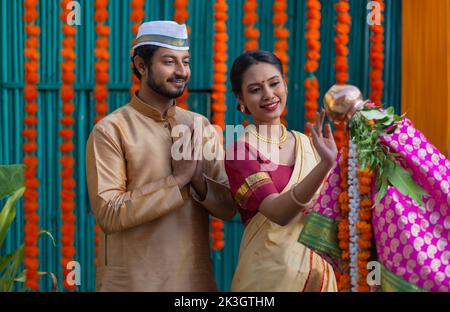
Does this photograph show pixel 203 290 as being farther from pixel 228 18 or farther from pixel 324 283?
pixel 228 18

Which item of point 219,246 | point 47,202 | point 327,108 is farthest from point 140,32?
point 47,202

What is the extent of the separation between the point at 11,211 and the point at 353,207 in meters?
2.22

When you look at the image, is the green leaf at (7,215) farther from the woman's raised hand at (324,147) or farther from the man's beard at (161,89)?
the woman's raised hand at (324,147)

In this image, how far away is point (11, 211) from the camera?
161 inches

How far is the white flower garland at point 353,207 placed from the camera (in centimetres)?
245

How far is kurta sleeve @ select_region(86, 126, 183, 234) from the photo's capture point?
271cm

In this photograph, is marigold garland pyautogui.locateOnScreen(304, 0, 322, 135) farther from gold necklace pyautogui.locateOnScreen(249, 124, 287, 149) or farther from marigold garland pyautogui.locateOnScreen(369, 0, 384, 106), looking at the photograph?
gold necklace pyautogui.locateOnScreen(249, 124, 287, 149)

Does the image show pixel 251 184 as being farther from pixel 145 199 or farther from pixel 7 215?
pixel 7 215

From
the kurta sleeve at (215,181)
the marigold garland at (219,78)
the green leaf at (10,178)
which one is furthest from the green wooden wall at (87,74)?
the kurta sleeve at (215,181)

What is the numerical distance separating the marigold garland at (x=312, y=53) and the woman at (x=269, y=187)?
130 cm

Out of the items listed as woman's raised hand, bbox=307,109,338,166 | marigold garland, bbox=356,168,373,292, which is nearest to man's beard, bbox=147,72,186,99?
woman's raised hand, bbox=307,109,338,166

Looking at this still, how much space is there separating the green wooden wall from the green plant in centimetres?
27

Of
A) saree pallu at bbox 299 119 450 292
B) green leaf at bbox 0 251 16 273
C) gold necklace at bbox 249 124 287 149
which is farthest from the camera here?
green leaf at bbox 0 251 16 273

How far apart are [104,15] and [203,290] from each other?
1.74 metres
